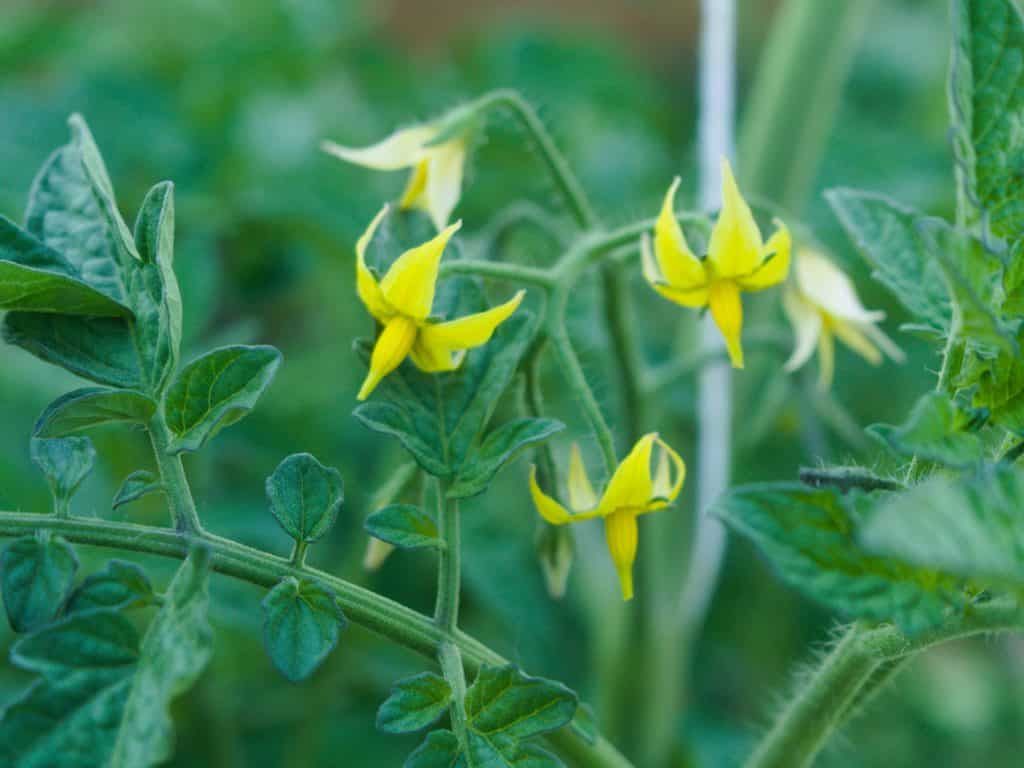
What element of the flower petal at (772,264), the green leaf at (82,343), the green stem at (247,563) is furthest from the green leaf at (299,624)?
the flower petal at (772,264)

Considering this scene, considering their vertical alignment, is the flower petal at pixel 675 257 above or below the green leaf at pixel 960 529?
above

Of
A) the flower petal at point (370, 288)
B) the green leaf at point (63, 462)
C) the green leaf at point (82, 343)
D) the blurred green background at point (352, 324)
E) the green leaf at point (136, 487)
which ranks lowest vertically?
the blurred green background at point (352, 324)

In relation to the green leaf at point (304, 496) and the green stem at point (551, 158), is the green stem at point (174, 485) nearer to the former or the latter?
the green leaf at point (304, 496)

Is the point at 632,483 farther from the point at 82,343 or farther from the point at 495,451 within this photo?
the point at 82,343

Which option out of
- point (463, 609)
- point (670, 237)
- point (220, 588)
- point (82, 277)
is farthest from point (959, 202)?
point (463, 609)

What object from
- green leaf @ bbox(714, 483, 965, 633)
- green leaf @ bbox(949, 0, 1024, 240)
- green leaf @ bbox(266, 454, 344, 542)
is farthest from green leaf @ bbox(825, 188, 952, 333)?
green leaf @ bbox(266, 454, 344, 542)

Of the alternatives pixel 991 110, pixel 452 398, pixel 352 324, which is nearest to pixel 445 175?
pixel 452 398

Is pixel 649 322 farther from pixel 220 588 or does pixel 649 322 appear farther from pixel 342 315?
pixel 220 588
